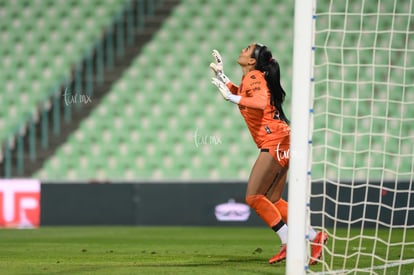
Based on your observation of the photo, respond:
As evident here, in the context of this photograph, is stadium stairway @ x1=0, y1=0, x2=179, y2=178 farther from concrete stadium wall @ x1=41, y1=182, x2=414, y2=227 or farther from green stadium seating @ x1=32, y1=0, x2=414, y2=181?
concrete stadium wall @ x1=41, y1=182, x2=414, y2=227

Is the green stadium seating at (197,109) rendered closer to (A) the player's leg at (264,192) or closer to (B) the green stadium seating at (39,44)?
(B) the green stadium seating at (39,44)

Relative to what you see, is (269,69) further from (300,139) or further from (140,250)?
(140,250)

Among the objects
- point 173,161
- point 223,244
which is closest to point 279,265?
point 223,244

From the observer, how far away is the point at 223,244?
9.91 metres

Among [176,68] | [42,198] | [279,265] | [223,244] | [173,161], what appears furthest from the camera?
[176,68]

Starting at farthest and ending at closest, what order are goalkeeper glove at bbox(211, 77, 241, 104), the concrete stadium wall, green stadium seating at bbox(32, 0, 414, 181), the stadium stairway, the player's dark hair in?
the stadium stairway < green stadium seating at bbox(32, 0, 414, 181) < the concrete stadium wall < the player's dark hair < goalkeeper glove at bbox(211, 77, 241, 104)

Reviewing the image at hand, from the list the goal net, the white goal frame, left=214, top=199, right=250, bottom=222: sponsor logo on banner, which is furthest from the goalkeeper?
left=214, top=199, right=250, bottom=222: sponsor logo on banner

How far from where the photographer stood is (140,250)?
8.92m

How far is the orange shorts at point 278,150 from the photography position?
24.5 feet

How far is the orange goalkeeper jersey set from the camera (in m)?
7.34

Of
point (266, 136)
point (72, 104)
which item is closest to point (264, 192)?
point (266, 136)

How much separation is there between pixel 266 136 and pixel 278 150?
0.51ft

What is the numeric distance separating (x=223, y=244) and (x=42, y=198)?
4.13 m

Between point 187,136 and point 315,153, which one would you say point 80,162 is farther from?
point 315,153
